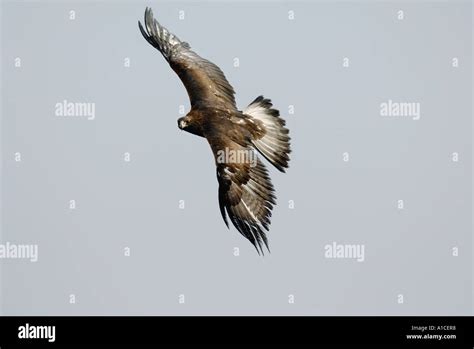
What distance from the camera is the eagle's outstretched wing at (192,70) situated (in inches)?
829

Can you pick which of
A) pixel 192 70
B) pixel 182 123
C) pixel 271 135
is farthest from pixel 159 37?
pixel 271 135

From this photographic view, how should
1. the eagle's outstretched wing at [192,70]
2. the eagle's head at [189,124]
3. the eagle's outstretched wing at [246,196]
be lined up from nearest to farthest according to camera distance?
the eagle's outstretched wing at [246,196]
the eagle's head at [189,124]
the eagle's outstretched wing at [192,70]

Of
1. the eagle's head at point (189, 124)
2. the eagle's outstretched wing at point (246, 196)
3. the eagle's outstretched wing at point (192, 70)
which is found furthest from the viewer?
the eagle's outstretched wing at point (192, 70)

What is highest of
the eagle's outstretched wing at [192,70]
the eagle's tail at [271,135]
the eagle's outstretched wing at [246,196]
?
the eagle's outstretched wing at [192,70]

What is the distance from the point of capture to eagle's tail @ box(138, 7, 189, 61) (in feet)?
70.9

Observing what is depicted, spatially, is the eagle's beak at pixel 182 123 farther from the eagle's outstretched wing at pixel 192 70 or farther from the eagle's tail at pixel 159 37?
the eagle's tail at pixel 159 37

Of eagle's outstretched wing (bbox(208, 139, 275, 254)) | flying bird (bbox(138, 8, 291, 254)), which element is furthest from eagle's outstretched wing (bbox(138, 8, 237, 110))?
eagle's outstretched wing (bbox(208, 139, 275, 254))

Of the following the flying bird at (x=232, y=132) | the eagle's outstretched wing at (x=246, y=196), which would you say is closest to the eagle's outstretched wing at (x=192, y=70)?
the flying bird at (x=232, y=132)

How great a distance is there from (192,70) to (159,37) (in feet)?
2.58

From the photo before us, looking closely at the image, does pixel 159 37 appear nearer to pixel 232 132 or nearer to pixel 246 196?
pixel 232 132

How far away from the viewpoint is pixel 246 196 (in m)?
19.5

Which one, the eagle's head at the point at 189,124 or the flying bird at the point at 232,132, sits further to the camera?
the eagle's head at the point at 189,124
